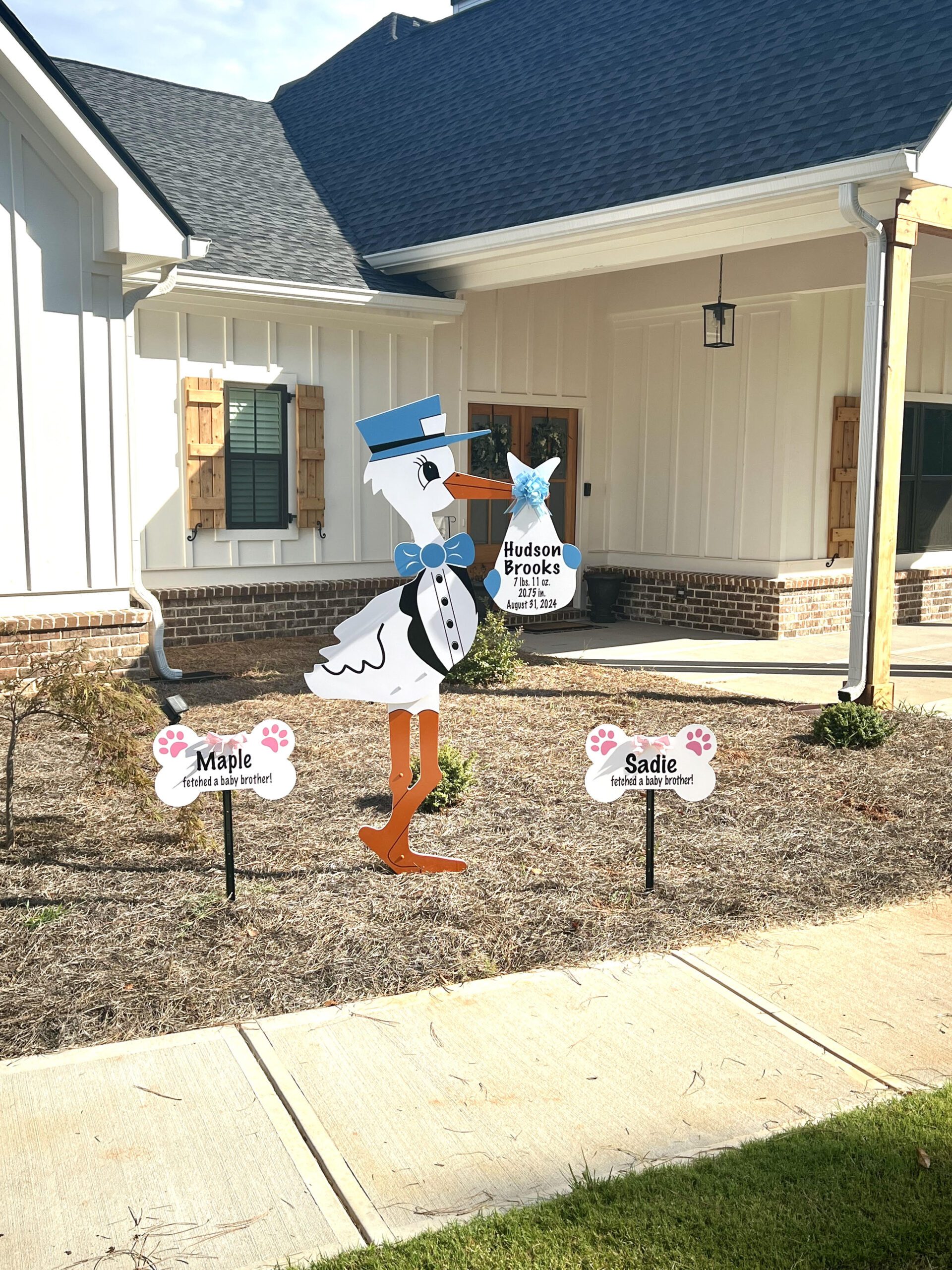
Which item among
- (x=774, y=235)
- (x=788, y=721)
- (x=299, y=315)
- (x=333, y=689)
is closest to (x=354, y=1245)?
(x=333, y=689)

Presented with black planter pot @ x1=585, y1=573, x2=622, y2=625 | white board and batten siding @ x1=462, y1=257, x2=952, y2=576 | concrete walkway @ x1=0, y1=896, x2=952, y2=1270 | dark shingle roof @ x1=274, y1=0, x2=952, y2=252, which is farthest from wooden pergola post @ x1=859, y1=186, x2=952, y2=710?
black planter pot @ x1=585, y1=573, x2=622, y2=625

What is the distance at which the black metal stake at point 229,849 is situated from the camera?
4.79m

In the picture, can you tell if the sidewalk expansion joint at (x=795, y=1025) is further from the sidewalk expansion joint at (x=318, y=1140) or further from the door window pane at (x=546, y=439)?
the door window pane at (x=546, y=439)

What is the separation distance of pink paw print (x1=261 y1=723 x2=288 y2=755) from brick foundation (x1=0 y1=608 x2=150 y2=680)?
4029mm

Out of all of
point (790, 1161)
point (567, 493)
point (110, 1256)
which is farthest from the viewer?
point (567, 493)

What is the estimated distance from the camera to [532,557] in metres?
5.33

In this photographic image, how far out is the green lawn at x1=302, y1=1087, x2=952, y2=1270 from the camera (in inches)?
109

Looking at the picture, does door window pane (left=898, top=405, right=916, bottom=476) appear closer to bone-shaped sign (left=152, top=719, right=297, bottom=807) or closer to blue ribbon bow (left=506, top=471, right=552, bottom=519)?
blue ribbon bow (left=506, top=471, right=552, bottom=519)

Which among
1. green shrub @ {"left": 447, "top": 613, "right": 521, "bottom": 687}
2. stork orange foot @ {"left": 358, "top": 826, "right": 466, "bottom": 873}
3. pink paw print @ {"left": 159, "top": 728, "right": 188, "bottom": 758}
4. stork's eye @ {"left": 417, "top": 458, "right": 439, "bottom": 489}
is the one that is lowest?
stork orange foot @ {"left": 358, "top": 826, "right": 466, "bottom": 873}

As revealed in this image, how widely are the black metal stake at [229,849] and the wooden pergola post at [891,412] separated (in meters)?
5.31

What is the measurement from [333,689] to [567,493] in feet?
30.3

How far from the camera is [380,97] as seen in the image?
15914 mm

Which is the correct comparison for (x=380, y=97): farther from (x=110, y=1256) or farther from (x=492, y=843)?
(x=110, y=1256)

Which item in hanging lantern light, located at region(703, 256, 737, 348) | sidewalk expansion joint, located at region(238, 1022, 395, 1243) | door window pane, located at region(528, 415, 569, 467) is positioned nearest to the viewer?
sidewalk expansion joint, located at region(238, 1022, 395, 1243)
